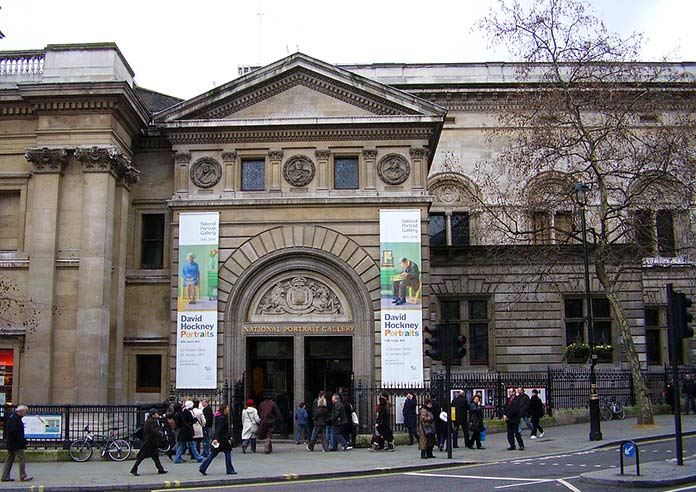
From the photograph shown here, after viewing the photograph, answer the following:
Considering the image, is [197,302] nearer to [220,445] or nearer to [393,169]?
[393,169]

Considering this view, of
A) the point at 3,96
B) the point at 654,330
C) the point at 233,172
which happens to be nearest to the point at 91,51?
the point at 3,96

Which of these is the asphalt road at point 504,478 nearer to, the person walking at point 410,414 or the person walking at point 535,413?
the person walking at point 410,414

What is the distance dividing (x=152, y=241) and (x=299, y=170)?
21.9ft

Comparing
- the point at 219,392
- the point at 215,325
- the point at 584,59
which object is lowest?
the point at 219,392

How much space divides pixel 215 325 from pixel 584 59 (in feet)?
58.3

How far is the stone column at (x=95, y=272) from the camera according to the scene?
2683cm

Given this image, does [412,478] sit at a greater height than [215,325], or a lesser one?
lesser

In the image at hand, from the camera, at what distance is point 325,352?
2911 cm

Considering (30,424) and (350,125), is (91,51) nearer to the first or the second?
(350,125)

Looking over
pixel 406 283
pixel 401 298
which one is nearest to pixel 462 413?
pixel 401 298

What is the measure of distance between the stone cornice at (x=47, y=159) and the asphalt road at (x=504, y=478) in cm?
1563

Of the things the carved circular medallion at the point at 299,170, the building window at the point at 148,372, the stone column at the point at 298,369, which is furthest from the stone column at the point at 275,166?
the building window at the point at 148,372

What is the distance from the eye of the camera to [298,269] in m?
29.4

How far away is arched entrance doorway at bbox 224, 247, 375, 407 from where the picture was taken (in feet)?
94.4
